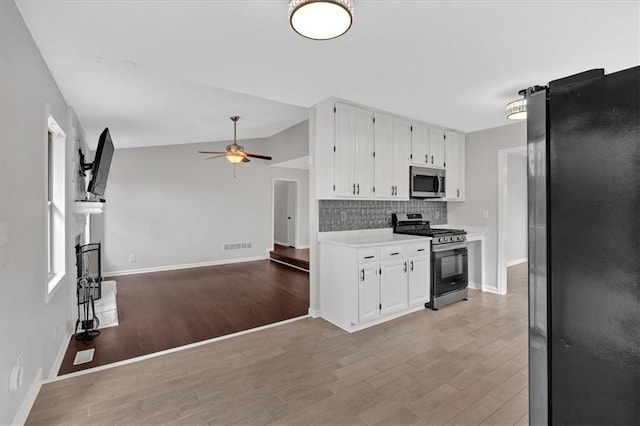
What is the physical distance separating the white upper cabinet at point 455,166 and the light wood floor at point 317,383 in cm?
230

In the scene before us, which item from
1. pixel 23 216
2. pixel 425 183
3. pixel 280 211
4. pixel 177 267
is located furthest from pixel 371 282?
pixel 280 211

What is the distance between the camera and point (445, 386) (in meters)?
2.25

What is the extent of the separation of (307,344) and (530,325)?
2.36 m

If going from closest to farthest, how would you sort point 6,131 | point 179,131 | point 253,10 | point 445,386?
point 6,131
point 253,10
point 445,386
point 179,131

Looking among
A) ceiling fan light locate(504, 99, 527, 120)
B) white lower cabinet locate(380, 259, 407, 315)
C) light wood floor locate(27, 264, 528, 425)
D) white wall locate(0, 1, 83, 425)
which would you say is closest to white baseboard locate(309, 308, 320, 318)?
light wood floor locate(27, 264, 528, 425)

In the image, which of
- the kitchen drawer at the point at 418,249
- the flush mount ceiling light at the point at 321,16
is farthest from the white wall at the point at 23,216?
the kitchen drawer at the point at 418,249

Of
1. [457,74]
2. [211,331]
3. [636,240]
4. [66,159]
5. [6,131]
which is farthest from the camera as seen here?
[211,331]

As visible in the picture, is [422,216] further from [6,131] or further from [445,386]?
[6,131]

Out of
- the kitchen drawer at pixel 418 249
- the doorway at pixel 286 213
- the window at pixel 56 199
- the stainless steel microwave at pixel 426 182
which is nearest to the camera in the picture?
the window at pixel 56 199

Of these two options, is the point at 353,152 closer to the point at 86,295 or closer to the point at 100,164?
the point at 100,164

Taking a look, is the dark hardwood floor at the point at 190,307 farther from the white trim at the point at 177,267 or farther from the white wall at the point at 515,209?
the white wall at the point at 515,209

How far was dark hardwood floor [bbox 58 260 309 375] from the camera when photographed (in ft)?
9.80

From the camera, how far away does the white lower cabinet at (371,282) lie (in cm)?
323

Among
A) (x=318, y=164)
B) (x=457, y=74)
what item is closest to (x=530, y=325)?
(x=457, y=74)
